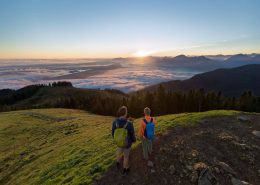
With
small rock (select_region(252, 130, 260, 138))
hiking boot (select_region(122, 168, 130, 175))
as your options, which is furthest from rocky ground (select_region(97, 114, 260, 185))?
hiking boot (select_region(122, 168, 130, 175))

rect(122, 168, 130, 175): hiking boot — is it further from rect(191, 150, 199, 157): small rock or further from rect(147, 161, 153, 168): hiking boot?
rect(191, 150, 199, 157): small rock

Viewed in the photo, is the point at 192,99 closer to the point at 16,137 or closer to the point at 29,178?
the point at 16,137

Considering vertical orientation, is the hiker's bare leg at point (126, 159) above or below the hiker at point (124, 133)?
below

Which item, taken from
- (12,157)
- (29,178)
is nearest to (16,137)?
(12,157)

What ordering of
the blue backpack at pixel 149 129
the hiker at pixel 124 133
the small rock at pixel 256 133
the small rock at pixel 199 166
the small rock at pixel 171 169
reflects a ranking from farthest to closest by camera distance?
the small rock at pixel 256 133 < the blue backpack at pixel 149 129 < the small rock at pixel 199 166 < the small rock at pixel 171 169 < the hiker at pixel 124 133

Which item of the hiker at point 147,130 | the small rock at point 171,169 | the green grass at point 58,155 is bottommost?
the green grass at point 58,155

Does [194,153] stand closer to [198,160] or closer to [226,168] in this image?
[198,160]

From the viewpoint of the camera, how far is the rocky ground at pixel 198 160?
1108cm

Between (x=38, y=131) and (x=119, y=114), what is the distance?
2667 centimetres

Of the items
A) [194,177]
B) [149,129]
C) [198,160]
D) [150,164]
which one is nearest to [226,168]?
[198,160]

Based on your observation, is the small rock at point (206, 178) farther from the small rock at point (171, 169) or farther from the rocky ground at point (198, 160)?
the small rock at point (171, 169)

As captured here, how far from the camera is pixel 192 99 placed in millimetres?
69250

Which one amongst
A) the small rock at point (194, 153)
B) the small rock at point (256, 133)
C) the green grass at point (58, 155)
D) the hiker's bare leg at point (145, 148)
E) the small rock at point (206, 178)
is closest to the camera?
the small rock at point (206, 178)

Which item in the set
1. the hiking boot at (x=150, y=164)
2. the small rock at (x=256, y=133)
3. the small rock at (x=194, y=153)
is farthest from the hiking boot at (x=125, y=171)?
the small rock at (x=256, y=133)
